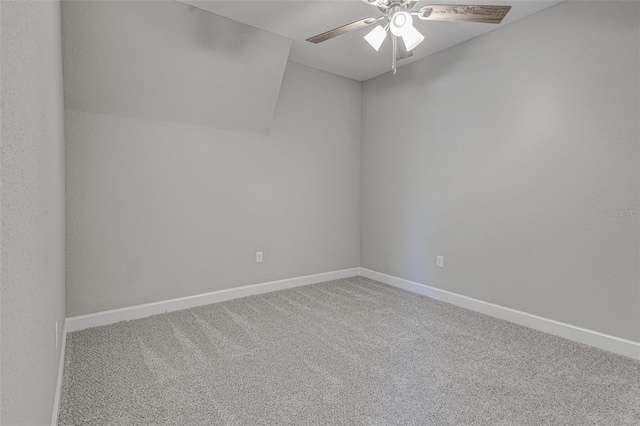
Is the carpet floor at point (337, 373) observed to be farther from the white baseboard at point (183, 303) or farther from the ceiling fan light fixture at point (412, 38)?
the ceiling fan light fixture at point (412, 38)

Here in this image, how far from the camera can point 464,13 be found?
1911 millimetres

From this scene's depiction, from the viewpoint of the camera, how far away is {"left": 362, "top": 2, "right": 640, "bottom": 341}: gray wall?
2277 millimetres

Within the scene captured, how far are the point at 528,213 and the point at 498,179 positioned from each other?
0.38m

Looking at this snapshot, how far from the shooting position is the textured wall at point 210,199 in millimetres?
2658

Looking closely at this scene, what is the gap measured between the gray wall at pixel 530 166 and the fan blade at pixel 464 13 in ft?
3.29

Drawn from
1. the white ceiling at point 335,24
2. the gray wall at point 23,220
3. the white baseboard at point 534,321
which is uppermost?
the white ceiling at point 335,24

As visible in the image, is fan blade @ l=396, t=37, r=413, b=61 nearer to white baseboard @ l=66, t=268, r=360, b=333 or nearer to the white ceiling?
the white ceiling

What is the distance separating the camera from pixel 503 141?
288cm

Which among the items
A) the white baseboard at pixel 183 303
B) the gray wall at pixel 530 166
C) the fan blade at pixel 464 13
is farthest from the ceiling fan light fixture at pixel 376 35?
the white baseboard at pixel 183 303

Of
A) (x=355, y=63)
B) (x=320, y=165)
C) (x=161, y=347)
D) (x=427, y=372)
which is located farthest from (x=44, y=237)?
(x=355, y=63)

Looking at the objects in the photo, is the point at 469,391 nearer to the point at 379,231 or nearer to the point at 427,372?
the point at 427,372

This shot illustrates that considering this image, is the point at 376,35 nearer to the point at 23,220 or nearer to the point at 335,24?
the point at 335,24

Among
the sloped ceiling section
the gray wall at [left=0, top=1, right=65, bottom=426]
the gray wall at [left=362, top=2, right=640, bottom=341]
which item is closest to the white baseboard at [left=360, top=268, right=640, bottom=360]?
the gray wall at [left=362, top=2, right=640, bottom=341]

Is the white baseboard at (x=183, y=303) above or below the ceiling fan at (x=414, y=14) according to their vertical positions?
below
